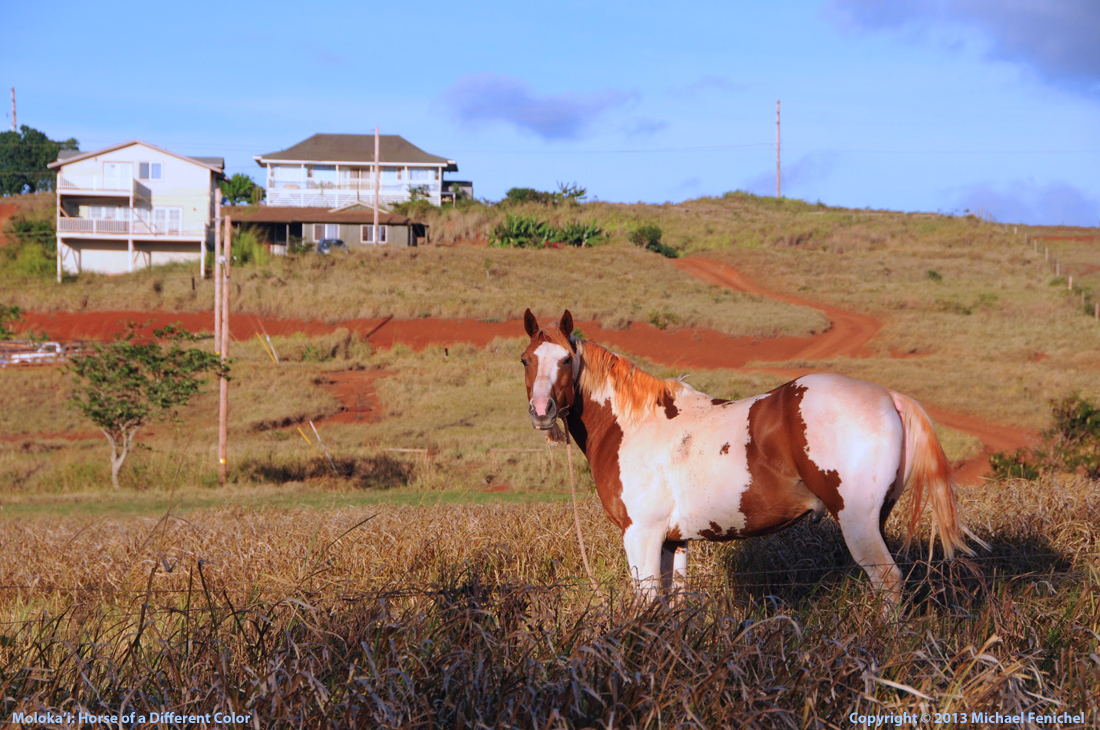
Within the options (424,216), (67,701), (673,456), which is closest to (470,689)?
(67,701)

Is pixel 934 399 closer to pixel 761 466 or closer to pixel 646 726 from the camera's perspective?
pixel 761 466

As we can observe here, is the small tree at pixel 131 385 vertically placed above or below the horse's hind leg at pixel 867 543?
below

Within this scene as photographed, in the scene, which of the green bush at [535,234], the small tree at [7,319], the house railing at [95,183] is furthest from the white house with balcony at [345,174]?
the small tree at [7,319]

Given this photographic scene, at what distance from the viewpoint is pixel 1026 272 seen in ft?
170

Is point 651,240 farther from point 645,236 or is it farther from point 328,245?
point 328,245

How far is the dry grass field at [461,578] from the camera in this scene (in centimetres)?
311

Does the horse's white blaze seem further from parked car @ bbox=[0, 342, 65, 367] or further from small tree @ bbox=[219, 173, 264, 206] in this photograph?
small tree @ bbox=[219, 173, 264, 206]

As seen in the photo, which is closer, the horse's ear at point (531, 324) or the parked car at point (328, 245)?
the horse's ear at point (531, 324)

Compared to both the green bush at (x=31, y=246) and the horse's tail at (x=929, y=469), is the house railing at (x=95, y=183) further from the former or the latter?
the horse's tail at (x=929, y=469)

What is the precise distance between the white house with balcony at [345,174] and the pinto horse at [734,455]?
5982 cm

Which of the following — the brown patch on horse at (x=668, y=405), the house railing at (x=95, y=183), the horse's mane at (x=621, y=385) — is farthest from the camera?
the house railing at (x=95, y=183)

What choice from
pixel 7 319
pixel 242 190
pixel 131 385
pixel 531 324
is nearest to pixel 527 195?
pixel 242 190

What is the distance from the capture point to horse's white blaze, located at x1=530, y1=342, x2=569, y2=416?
210 inches

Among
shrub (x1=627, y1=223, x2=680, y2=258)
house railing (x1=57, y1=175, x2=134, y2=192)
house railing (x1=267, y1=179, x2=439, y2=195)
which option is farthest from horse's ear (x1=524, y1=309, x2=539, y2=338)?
house railing (x1=267, y1=179, x2=439, y2=195)
